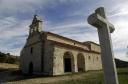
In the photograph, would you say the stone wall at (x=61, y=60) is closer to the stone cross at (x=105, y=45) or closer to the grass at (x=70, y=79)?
the grass at (x=70, y=79)

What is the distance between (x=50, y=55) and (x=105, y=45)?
1964 centimetres

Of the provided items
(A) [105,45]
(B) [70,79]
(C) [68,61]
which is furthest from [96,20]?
(C) [68,61]

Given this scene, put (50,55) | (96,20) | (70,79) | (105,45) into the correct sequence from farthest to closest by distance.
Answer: (50,55) < (70,79) < (105,45) < (96,20)

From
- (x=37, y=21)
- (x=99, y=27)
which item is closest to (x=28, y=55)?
(x=37, y=21)

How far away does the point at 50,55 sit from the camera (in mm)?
22922

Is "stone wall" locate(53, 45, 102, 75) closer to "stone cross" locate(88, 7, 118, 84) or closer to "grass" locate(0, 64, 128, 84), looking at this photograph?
"grass" locate(0, 64, 128, 84)

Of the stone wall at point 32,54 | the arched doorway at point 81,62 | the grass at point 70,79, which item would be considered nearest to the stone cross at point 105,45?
the grass at point 70,79

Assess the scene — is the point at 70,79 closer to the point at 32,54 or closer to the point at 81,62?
the point at 81,62

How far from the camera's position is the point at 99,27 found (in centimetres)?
380

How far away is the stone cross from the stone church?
1854 cm

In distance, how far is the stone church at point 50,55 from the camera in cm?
2269

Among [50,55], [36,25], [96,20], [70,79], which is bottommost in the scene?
[70,79]

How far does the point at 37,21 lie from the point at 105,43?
26.1 metres

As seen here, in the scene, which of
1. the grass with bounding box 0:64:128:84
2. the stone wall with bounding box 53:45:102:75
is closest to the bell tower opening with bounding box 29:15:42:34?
the stone wall with bounding box 53:45:102:75
